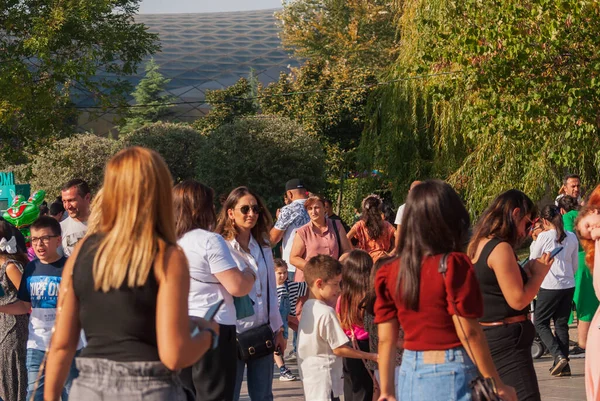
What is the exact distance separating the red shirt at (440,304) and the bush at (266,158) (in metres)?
31.9

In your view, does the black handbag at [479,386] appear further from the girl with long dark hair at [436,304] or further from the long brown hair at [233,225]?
the long brown hair at [233,225]

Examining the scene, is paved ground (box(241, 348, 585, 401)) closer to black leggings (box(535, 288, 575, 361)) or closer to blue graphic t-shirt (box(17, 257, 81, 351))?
black leggings (box(535, 288, 575, 361))

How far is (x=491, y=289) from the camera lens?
5047 millimetres

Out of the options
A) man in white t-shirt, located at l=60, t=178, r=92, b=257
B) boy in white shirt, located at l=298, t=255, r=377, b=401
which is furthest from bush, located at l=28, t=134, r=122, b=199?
boy in white shirt, located at l=298, t=255, r=377, b=401

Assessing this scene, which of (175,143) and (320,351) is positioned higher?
(320,351)

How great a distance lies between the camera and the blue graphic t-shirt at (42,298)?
6125 millimetres

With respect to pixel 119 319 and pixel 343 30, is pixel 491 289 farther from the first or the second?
pixel 343 30

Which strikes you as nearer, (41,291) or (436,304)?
(436,304)

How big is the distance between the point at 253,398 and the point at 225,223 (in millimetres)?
1140

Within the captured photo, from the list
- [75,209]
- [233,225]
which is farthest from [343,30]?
[233,225]

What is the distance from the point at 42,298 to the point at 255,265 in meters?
1.39

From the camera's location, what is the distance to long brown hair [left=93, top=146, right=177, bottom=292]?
3121 mm

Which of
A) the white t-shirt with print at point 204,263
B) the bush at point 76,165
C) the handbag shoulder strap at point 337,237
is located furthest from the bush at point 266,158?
the white t-shirt with print at point 204,263

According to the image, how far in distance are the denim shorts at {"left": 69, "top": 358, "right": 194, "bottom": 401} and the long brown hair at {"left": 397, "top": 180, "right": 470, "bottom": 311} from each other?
108 centimetres
